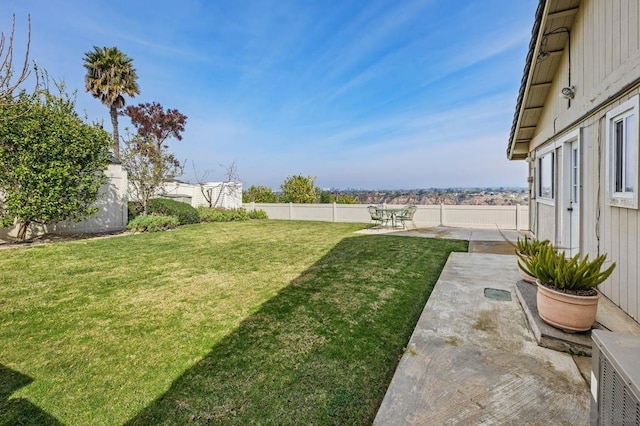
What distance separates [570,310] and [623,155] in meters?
2.01

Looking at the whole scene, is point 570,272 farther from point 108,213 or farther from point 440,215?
point 108,213

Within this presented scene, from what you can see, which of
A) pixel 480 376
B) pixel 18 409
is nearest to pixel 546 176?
pixel 480 376

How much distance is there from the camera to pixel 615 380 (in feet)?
4.22

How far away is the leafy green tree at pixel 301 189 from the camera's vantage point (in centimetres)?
1859

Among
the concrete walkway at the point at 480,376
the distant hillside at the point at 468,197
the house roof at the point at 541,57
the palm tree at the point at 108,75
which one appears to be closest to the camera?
the concrete walkway at the point at 480,376

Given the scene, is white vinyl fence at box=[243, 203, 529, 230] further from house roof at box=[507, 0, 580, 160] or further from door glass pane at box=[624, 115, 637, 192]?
door glass pane at box=[624, 115, 637, 192]

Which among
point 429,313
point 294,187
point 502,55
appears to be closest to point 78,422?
point 429,313

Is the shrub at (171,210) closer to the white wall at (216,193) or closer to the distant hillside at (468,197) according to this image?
the white wall at (216,193)

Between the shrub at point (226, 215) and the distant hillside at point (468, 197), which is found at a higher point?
the distant hillside at point (468, 197)

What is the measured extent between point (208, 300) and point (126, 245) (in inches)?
231

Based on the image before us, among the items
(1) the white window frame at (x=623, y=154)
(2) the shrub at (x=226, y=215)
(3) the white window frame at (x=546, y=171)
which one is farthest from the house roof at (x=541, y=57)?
(2) the shrub at (x=226, y=215)

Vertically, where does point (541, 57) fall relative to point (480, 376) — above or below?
above

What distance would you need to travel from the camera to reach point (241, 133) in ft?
63.0

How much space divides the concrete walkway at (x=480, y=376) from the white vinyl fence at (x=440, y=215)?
909 centimetres
